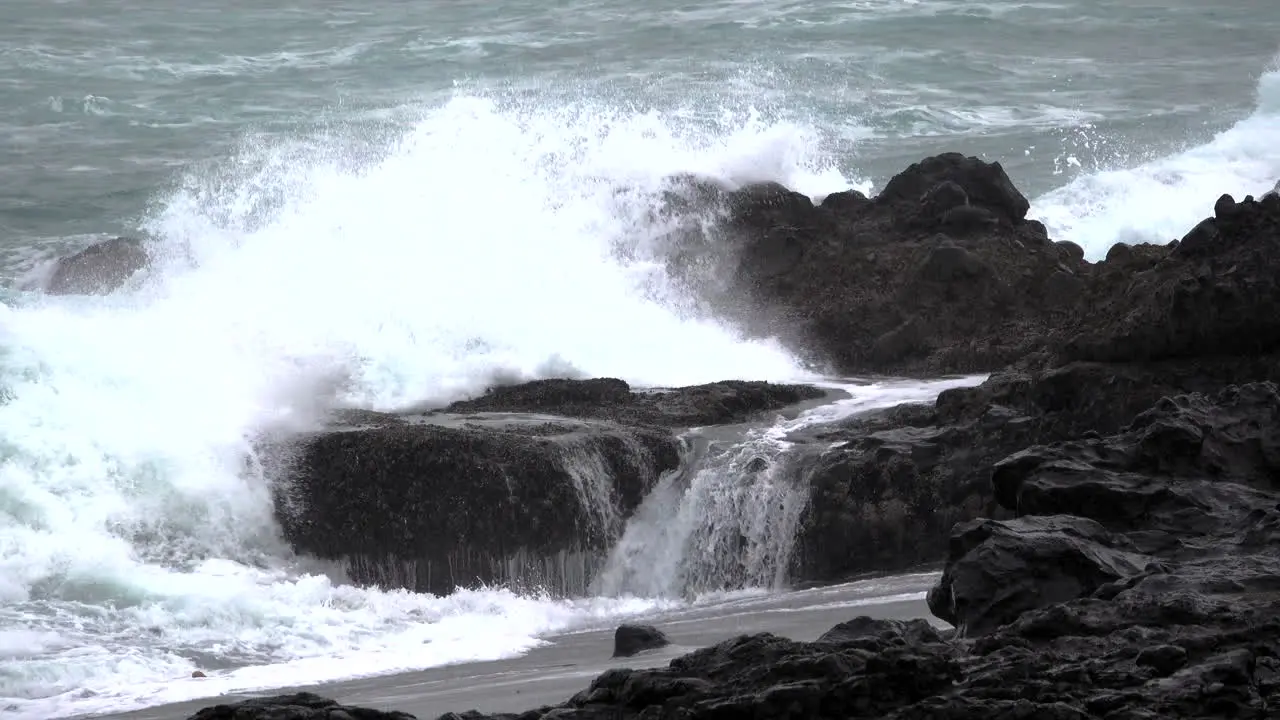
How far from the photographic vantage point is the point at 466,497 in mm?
14922

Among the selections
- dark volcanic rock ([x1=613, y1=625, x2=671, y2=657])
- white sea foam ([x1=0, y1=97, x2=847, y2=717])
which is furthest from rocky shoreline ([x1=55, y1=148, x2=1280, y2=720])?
dark volcanic rock ([x1=613, y1=625, x2=671, y2=657])

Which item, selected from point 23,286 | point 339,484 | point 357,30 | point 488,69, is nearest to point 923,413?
point 339,484

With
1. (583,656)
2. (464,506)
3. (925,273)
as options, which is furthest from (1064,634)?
(925,273)

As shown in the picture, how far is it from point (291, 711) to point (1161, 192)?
2131 centimetres

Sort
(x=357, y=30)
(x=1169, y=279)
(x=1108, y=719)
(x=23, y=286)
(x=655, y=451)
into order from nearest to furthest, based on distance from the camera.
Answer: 1. (x=1108, y=719)
2. (x=1169, y=279)
3. (x=655, y=451)
4. (x=23, y=286)
5. (x=357, y=30)

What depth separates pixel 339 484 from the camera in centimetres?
1517

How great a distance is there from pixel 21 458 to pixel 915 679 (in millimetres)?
9387

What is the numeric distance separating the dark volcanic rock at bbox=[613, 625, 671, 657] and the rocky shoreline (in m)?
2.13

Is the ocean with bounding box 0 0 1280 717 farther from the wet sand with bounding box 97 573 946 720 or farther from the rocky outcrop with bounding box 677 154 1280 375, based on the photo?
the rocky outcrop with bounding box 677 154 1280 375

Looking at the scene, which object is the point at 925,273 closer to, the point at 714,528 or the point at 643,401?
the point at 643,401

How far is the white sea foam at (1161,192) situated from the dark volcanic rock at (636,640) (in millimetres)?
14284

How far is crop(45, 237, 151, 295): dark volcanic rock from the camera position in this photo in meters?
22.0

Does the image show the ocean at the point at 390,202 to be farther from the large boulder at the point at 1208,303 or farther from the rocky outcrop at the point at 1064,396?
the large boulder at the point at 1208,303

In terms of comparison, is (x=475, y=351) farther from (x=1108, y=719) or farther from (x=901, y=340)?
(x=1108, y=719)
